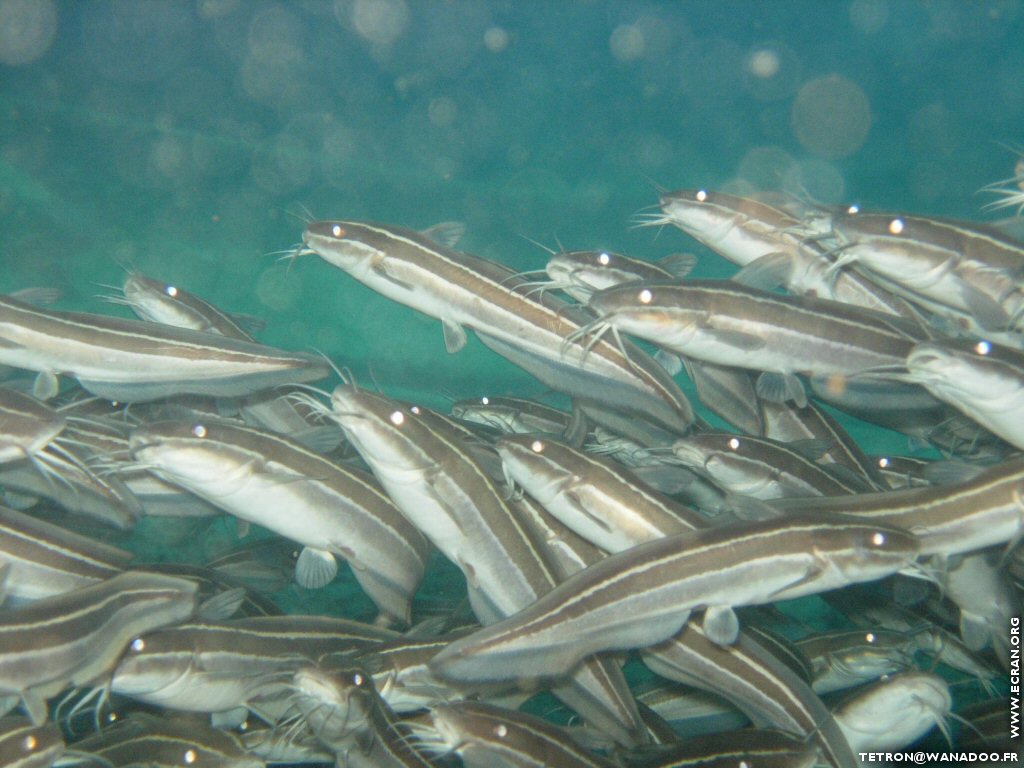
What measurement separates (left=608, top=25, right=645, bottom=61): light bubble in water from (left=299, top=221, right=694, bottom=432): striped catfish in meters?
6.93

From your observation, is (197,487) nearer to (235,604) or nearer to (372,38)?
(235,604)

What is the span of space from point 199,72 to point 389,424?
10583mm

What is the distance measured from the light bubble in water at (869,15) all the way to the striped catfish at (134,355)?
32.0 ft

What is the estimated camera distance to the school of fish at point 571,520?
288cm

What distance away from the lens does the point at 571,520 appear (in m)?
3.52

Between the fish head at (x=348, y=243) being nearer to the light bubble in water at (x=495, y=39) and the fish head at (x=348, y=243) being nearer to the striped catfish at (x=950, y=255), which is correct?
the striped catfish at (x=950, y=255)

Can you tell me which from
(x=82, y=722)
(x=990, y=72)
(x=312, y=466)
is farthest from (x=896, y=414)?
(x=990, y=72)

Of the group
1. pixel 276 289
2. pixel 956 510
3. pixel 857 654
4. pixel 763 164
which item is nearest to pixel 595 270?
pixel 956 510

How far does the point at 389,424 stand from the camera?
322cm

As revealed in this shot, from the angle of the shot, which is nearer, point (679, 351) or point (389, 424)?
point (389, 424)

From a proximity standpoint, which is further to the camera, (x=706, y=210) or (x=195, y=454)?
→ (x=706, y=210)

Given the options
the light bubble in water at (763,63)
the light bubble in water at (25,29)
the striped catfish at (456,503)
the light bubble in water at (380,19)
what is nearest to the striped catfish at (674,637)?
the striped catfish at (456,503)

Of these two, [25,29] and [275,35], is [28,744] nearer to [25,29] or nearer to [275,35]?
[275,35]

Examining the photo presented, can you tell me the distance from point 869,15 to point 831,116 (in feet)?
5.72
